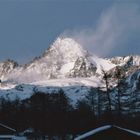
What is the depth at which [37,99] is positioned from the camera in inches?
4958

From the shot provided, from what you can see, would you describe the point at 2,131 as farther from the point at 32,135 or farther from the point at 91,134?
the point at 32,135

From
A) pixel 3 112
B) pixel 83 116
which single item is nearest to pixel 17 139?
pixel 83 116

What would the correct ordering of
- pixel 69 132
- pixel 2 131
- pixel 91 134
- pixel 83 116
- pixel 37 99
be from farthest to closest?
pixel 37 99 < pixel 83 116 < pixel 69 132 < pixel 2 131 < pixel 91 134

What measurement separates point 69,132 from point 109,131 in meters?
55.1

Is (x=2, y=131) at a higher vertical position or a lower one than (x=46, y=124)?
lower

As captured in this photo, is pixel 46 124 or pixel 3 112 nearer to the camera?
pixel 46 124

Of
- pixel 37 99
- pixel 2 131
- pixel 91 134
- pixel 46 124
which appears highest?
pixel 37 99

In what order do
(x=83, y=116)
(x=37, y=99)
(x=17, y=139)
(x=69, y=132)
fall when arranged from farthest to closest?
(x=37, y=99)
(x=83, y=116)
(x=69, y=132)
(x=17, y=139)

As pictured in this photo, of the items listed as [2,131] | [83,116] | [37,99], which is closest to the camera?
[2,131]

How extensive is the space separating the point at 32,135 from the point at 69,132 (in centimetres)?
1654

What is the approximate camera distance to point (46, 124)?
101562mm

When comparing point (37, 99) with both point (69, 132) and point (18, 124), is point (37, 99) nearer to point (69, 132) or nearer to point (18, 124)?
point (18, 124)

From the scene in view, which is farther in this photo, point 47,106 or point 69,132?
point 47,106

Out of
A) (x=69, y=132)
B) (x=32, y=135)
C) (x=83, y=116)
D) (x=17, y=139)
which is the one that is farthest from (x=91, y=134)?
(x=32, y=135)
